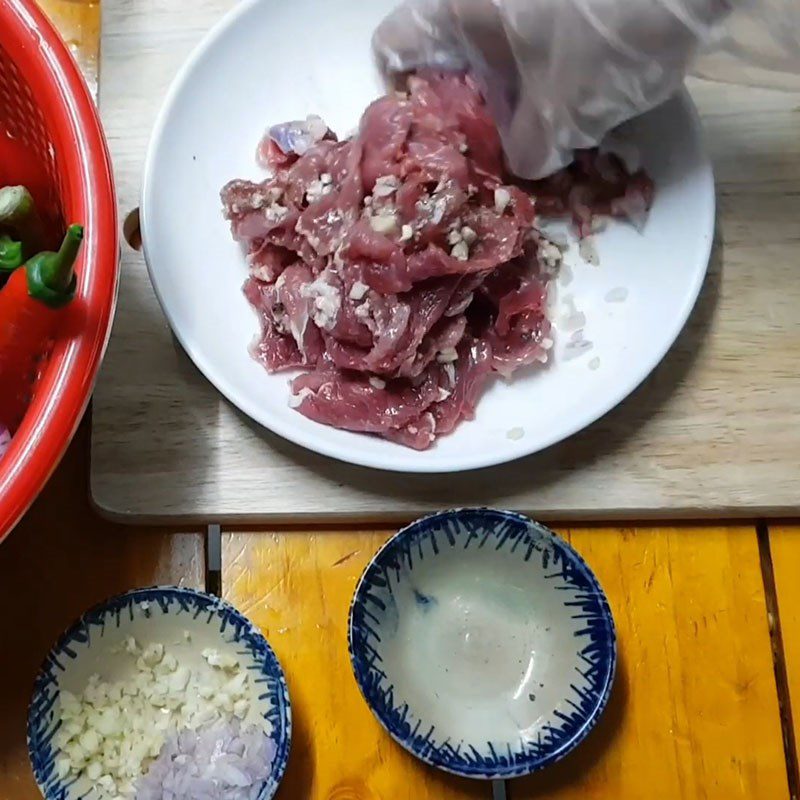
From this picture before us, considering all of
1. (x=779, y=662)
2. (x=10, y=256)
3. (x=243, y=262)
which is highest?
(x=10, y=256)

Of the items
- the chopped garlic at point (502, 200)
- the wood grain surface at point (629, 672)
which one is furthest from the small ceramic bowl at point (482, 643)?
the chopped garlic at point (502, 200)

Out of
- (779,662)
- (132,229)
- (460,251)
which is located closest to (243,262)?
(132,229)

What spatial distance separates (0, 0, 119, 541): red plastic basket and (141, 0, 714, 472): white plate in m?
0.20

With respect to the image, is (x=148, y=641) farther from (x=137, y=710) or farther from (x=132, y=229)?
(x=132, y=229)

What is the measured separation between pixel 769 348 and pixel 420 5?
487 mm

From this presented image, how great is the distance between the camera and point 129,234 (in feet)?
3.40

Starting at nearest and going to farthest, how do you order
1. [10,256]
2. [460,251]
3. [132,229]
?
[10,256], [460,251], [132,229]

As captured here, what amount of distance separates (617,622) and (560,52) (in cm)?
54

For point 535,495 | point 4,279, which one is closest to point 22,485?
point 4,279

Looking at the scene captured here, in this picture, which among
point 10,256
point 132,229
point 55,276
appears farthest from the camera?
point 132,229

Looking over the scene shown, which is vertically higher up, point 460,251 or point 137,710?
point 460,251

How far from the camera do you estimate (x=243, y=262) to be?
3.37 feet

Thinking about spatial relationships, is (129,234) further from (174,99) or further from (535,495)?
(535,495)

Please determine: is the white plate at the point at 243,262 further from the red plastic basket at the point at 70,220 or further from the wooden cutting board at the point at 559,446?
the red plastic basket at the point at 70,220
